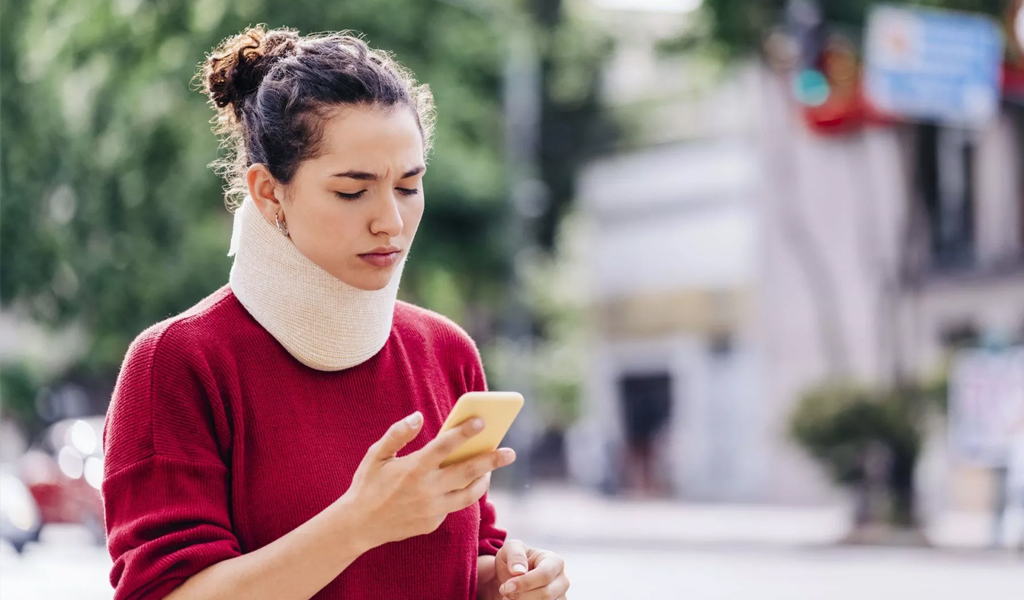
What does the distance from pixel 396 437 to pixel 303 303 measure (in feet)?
1.16

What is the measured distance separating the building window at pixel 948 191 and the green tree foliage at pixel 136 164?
6.19m

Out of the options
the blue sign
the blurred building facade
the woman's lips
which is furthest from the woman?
the blurred building facade

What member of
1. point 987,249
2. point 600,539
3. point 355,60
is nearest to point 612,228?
point 987,249

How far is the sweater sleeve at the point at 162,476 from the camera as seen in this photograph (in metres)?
1.80

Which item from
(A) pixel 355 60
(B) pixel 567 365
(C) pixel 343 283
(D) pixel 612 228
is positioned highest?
(A) pixel 355 60

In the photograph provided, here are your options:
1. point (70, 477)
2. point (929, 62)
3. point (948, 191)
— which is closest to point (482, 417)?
point (929, 62)

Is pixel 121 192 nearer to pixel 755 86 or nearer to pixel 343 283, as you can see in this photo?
pixel 755 86

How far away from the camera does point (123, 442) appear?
6.06 feet

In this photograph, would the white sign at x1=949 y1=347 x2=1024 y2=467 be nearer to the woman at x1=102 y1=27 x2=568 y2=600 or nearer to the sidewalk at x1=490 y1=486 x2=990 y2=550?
the sidewalk at x1=490 y1=486 x2=990 y2=550

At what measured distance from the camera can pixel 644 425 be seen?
2816 cm

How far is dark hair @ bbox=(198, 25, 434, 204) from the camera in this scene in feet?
6.40

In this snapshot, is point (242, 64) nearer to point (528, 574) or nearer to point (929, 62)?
point (528, 574)

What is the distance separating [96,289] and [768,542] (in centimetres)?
907

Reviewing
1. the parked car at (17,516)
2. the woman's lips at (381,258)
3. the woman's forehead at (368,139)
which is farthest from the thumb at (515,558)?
the parked car at (17,516)
